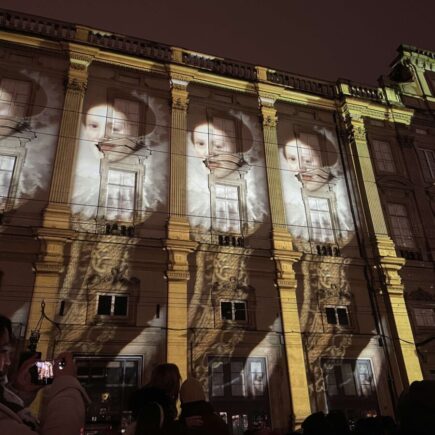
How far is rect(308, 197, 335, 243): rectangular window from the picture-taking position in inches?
644

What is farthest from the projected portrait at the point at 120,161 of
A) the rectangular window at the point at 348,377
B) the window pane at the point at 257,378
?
the rectangular window at the point at 348,377

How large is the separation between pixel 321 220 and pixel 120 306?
8.61 metres

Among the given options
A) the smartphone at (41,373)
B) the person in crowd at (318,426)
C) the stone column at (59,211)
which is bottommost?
the person in crowd at (318,426)

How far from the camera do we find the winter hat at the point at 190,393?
3.33 metres

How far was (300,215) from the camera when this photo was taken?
16.4m

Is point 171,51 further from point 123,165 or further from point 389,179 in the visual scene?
point 389,179

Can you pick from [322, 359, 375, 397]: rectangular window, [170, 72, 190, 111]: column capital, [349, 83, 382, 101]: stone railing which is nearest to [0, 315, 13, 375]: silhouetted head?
[322, 359, 375, 397]: rectangular window

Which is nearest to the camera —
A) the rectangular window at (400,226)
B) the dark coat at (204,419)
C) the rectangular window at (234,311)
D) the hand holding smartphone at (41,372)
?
the hand holding smartphone at (41,372)

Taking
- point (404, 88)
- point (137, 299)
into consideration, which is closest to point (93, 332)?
point (137, 299)

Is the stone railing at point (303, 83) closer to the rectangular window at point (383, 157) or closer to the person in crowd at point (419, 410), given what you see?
the rectangular window at point (383, 157)

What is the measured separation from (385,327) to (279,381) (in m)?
→ 4.79

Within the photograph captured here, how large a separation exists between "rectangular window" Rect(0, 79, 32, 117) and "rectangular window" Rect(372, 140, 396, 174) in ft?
48.8

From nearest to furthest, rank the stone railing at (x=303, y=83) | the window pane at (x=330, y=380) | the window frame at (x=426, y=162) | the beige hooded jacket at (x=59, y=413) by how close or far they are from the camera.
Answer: the beige hooded jacket at (x=59, y=413)
the window pane at (x=330, y=380)
the window frame at (x=426, y=162)
the stone railing at (x=303, y=83)

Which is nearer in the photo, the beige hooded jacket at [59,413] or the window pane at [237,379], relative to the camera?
the beige hooded jacket at [59,413]
